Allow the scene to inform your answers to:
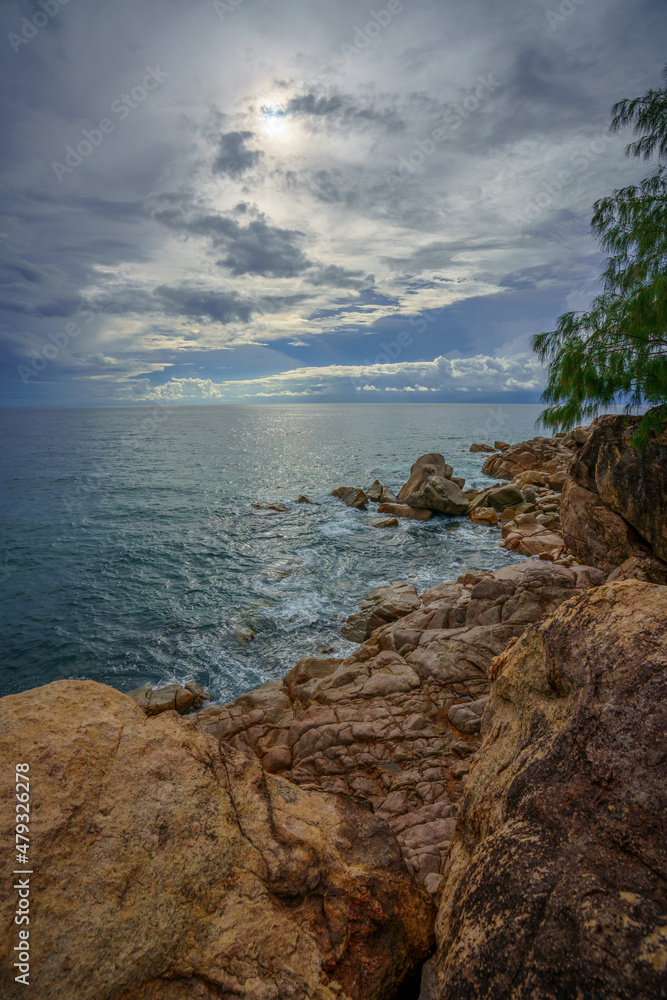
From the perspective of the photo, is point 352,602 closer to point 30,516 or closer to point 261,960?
point 261,960

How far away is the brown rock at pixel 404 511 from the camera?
29.0m

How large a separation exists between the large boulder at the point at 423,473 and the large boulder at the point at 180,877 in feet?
91.5

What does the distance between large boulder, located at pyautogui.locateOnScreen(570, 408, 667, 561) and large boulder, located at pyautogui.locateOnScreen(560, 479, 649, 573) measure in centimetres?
26

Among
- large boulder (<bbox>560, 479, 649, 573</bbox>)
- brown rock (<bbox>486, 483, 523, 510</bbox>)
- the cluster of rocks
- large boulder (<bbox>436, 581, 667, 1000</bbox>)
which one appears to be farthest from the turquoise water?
large boulder (<bbox>436, 581, 667, 1000</bbox>)

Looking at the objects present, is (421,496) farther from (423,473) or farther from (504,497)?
(504,497)

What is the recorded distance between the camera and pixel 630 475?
1215cm

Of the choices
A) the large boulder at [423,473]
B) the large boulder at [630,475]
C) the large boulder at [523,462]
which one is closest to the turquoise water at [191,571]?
the large boulder at [523,462]

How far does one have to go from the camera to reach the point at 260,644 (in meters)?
15.3

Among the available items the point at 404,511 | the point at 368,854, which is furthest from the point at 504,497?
the point at 368,854

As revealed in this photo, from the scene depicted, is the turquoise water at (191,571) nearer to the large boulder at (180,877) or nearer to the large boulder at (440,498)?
the large boulder at (440,498)

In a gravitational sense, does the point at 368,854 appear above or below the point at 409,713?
above

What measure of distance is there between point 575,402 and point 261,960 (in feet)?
44.2

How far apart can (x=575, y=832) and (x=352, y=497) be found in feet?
104

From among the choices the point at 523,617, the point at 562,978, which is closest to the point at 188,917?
the point at 562,978
